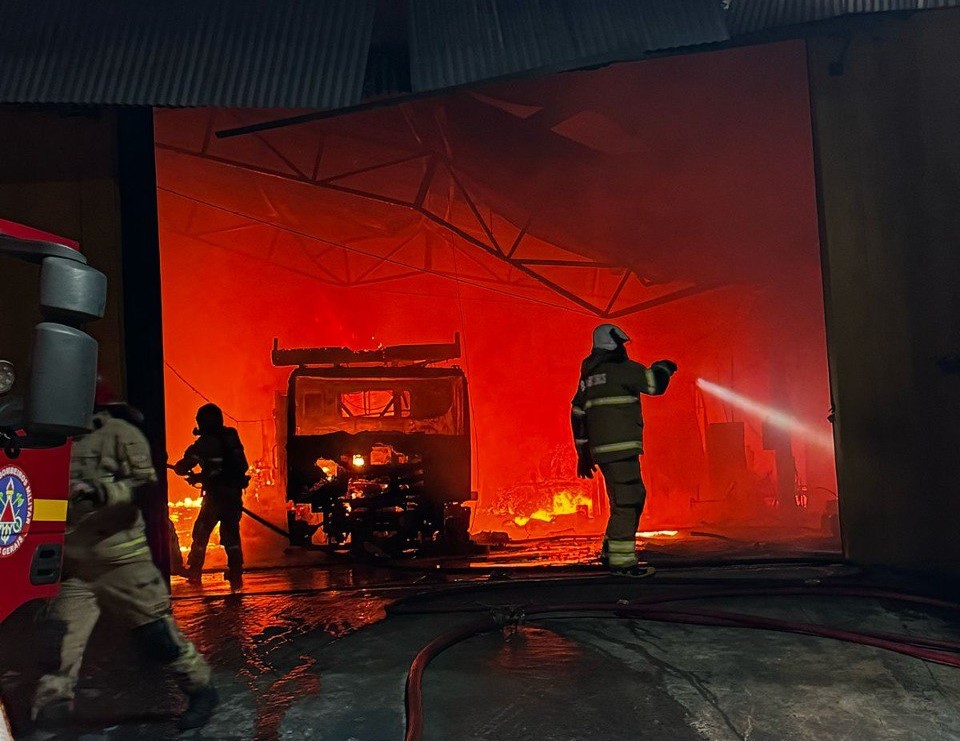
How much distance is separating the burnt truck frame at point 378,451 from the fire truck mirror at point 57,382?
716 cm

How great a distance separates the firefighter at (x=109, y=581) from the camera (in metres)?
3.40

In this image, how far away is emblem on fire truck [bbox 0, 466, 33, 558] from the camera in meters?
2.39

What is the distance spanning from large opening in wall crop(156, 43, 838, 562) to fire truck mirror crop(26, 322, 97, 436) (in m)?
8.28

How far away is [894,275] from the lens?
20.9ft

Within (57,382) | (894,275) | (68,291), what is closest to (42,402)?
(57,382)

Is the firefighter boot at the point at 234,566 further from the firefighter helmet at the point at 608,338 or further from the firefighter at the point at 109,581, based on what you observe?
the firefighter at the point at 109,581

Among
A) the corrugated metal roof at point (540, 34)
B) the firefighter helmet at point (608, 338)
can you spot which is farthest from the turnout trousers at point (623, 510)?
the corrugated metal roof at point (540, 34)

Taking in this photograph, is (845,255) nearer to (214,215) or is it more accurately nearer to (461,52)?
(461,52)

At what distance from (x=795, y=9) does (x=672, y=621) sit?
13.5ft

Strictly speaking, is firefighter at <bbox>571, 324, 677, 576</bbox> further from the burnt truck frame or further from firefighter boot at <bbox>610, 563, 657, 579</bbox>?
the burnt truck frame

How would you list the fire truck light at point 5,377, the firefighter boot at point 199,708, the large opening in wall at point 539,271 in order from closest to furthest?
the fire truck light at point 5,377, the firefighter boot at point 199,708, the large opening in wall at point 539,271

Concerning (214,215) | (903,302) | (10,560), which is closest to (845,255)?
(903,302)

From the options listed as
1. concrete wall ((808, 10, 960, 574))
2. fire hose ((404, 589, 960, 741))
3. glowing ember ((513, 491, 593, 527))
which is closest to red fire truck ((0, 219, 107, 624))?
fire hose ((404, 589, 960, 741))

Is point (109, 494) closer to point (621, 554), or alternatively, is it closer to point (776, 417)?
point (621, 554)
